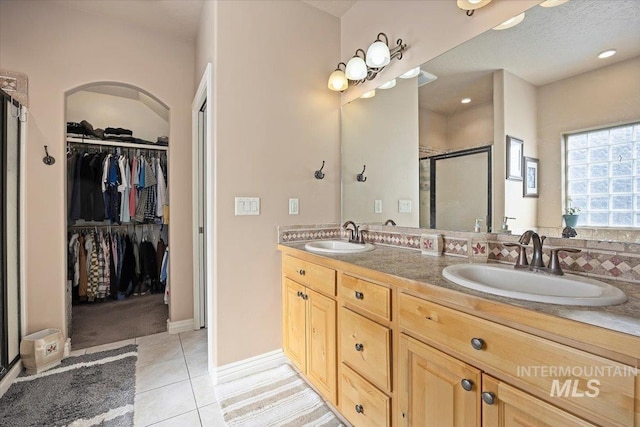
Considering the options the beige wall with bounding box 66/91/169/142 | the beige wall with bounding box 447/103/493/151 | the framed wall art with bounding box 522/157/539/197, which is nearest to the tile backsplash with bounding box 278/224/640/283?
the framed wall art with bounding box 522/157/539/197

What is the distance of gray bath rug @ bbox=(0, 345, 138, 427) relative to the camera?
150 centimetres

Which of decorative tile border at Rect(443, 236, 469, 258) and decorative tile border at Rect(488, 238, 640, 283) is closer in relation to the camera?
decorative tile border at Rect(488, 238, 640, 283)

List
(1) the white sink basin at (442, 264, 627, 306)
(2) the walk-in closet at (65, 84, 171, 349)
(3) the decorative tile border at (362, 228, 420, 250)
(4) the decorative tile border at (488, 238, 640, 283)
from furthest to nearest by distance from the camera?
1. (2) the walk-in closet at (65, 84, 171, 349)
2. (3) the decorative tile border at (362, 228, 420, 250)
3. (4) the decorative tile border at (488, 238, 640, 283)
4. (1) the white sink basin at (442, 264, 627, 306)

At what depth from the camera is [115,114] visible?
3.78 meters

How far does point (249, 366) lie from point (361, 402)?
94 centimetres

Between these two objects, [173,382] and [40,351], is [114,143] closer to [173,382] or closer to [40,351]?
[40,351]

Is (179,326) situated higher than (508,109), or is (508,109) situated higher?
(508,109)

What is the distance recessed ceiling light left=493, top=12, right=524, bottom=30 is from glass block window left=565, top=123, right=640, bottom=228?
0.57m

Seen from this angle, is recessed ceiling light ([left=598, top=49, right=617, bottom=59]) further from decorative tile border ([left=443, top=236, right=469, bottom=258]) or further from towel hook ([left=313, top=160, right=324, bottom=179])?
towel hook ([left=313, top=160, right=324, bottom=179])

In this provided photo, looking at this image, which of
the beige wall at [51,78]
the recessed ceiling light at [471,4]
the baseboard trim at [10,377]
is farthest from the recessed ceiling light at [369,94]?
the baseboard trim at [10,377]

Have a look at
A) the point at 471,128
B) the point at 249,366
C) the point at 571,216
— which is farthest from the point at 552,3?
the point at 249,366

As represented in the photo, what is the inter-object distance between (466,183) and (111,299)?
4.00 m

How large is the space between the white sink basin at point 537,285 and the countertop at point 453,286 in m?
0.02

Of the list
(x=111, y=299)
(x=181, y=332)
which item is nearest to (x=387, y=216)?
(x=181, y=332)
